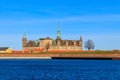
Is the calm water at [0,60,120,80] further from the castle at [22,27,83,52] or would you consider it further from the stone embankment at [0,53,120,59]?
the castle at [22,27,83,52]

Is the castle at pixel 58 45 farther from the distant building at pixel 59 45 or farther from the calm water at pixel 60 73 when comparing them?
the calm water at pixel 60 73

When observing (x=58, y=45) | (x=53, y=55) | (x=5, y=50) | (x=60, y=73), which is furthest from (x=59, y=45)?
(x=60, y=73)

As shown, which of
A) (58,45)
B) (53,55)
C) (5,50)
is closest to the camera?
(53,55)

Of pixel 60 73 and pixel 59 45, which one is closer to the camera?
pixel 60 73

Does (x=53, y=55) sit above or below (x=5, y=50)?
below

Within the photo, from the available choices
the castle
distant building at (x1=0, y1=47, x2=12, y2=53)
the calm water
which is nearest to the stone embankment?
distant building at (x1=0, y1=47, x2=12, y2=53)

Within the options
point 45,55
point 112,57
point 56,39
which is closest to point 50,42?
point 56,39

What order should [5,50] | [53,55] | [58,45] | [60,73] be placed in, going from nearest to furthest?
[60,73] → [53,55] → [5,50] → [58,45]

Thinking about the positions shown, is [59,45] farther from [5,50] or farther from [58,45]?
→ [5,50]

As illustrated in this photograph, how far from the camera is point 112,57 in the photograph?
15262 centimetres

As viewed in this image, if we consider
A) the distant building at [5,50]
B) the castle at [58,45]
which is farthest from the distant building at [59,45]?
the distant building at [5,50]

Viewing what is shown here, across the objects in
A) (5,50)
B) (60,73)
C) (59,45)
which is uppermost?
(59,45)

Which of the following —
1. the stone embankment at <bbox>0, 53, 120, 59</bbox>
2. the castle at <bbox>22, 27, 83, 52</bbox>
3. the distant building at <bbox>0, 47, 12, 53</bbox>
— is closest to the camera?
the stone embankment at <bbox>0, 53, 120, 59</bbox>

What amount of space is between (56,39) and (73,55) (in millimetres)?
34983
